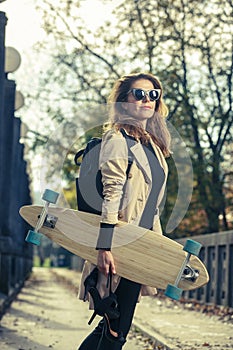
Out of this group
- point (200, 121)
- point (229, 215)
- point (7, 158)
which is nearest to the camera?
point (7, 158)

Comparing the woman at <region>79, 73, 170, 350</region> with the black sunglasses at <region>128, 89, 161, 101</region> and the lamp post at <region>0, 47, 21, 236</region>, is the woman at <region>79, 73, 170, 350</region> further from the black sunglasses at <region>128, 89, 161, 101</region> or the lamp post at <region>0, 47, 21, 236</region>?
the lamp post at <region>0, 47, 21, 236</region>

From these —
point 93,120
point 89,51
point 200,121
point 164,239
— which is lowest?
point 164,239

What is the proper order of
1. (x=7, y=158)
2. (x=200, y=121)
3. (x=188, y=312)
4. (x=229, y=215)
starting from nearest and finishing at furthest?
(x=188, y=312)
(x=7, y=158)
(x=200, y=121)
(x=229, y=215)

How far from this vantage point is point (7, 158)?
19453 millimetres

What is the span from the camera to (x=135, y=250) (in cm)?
589

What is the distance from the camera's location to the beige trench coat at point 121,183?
18.8 ft

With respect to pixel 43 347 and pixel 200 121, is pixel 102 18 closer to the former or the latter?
pixel 200 121

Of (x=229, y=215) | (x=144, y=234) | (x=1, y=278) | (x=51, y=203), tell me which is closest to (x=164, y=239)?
(x=144, y=234)

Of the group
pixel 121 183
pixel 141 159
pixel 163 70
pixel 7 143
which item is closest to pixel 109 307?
pixel 121 183

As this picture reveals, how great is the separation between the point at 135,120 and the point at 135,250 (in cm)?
72

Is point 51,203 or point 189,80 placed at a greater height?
point 189,80

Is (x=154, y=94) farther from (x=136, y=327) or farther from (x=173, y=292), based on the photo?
(x=136, y=327)

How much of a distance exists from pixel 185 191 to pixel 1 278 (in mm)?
12669

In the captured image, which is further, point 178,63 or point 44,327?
point 178,63
